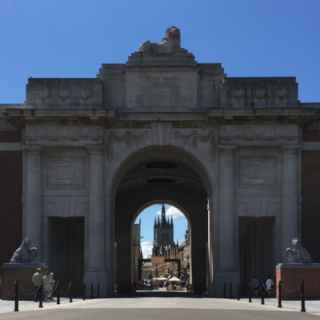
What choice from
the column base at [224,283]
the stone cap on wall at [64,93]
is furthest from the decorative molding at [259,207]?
the stone cap on wall at [64,93]

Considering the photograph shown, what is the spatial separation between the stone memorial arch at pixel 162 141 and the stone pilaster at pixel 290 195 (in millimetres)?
56

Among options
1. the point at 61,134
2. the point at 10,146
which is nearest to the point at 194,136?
the point at 61,134

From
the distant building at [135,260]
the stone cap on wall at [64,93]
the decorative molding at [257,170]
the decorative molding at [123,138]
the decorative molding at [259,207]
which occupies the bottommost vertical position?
the distant building at [135,260]

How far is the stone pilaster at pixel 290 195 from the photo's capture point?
45062 mm

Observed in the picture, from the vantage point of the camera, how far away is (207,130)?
45.9m

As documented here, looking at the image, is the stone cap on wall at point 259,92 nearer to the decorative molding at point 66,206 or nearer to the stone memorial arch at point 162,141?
the stone memorial arch at point 162,141

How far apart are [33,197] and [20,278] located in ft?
26.0

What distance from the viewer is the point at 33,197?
45500 mm

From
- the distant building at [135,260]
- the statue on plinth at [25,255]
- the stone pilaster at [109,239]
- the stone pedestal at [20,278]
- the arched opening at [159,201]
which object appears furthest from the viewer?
the distant building at [135,260]

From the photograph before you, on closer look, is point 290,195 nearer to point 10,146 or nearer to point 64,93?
point 64,93

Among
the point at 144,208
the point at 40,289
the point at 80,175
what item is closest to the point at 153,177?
the point at 144,208

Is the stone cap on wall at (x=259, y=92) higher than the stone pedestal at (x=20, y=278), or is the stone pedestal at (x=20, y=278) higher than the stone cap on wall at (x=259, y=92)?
the stone cap on wall at (x=259, y=92)

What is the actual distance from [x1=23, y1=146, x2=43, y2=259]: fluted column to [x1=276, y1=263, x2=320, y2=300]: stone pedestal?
14.4 metres

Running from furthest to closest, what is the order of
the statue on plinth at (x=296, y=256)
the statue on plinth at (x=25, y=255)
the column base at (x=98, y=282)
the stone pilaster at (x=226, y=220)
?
the stone pilaster at (x=226, y=220)
the column base at (x=98, y=282)
the statue on plinth at (x=25, y=255)
the statue on plinth at (x=296, y=256)
